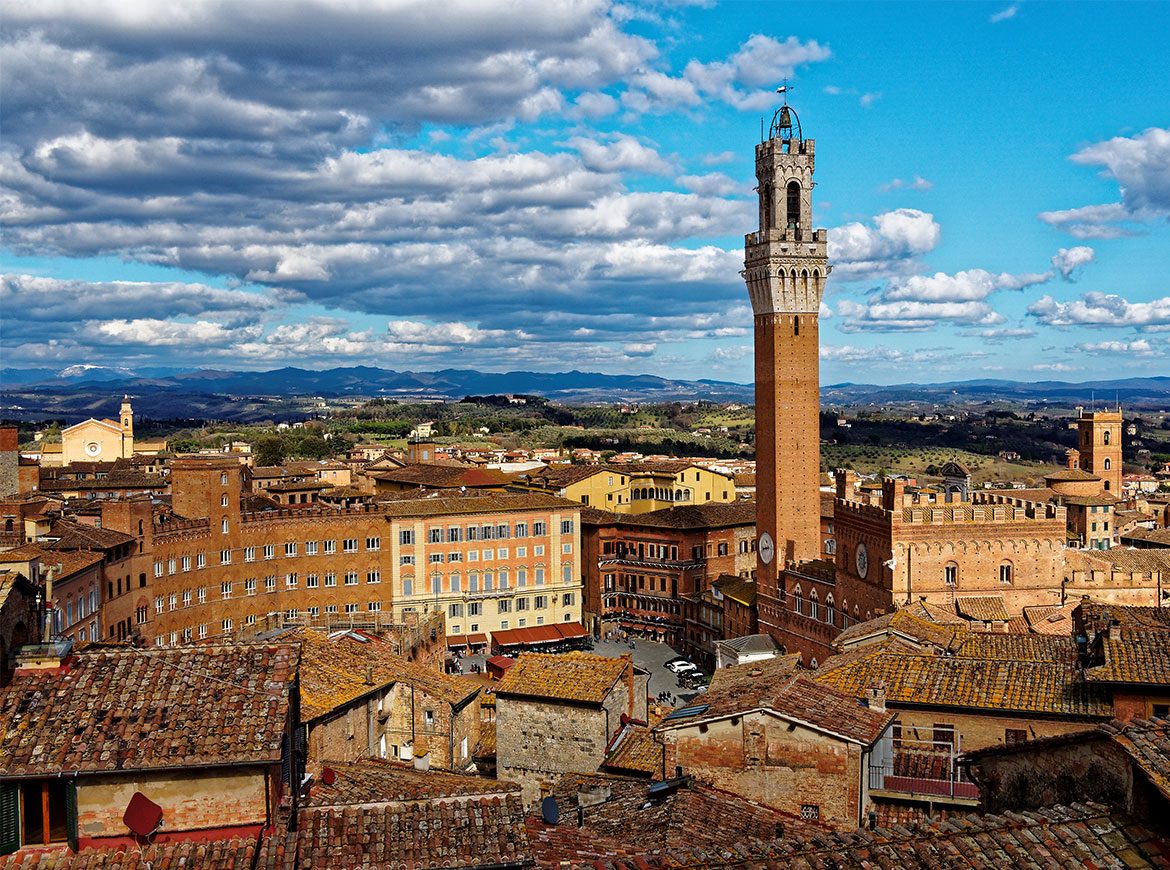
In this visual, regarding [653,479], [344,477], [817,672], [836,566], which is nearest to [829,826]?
[817,672]

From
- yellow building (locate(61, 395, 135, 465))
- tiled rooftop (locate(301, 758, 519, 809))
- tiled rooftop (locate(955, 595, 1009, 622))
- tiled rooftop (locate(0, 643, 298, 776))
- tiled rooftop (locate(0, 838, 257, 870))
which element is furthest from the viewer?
yellow building (locate(61, 395, 135, 465))

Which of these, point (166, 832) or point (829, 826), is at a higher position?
point (166, 832)

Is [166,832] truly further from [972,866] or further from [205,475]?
[205,475]

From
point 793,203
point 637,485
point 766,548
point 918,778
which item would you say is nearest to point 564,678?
point 918,778

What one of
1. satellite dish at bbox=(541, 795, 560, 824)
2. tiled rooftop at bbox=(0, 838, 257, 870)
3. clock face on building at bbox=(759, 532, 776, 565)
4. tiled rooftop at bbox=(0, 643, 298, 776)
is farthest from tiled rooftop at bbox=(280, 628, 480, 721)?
clock face on building at bbox=(759, 532, 776, 565)

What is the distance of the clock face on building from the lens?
67.3 metres

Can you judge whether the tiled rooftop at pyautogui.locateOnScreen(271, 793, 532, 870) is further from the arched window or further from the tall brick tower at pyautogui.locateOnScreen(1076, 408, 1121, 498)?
the tall brick tower at pyautogui.locateOnScreen(1076, 408, 1121, 498)

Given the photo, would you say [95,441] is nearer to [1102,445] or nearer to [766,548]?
[766,548]

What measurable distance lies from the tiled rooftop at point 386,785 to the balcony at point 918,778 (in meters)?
6.04

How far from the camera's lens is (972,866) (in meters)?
10.1

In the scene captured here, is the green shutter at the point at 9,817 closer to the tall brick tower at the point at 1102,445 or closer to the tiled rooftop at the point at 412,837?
the tiled rooftop at the point at 412,837

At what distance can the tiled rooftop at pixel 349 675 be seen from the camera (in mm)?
26594

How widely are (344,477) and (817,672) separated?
86.2 m

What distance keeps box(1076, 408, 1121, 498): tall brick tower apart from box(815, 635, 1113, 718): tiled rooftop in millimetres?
101696
